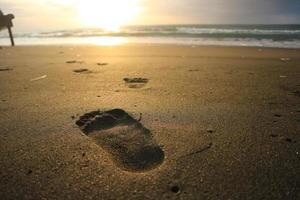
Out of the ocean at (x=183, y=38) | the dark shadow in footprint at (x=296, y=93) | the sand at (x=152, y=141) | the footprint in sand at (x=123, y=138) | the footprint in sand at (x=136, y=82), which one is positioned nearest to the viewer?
the sand at (x=152, y=141)

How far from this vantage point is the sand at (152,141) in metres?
1.53

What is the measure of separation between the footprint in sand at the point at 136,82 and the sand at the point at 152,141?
5 centimetres

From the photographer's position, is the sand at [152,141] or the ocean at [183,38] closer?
the sand at [152,141]

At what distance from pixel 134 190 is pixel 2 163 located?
80 cm

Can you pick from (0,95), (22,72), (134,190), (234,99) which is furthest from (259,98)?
(22,72)

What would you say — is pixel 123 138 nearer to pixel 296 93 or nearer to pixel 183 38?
pixel 296 93

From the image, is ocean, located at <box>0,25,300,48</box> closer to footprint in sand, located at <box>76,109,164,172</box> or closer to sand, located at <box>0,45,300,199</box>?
sand, located at <box>0,45,300,199</box>

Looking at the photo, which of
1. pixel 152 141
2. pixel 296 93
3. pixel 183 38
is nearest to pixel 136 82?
pixel 296 93

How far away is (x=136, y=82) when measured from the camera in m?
3.88

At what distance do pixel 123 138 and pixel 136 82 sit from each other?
193 centimetres

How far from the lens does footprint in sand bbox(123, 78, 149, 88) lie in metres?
3.69

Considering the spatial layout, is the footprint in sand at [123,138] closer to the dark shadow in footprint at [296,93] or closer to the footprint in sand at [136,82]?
the footprint in sand at [136,82]

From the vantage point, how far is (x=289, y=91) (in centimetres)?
338

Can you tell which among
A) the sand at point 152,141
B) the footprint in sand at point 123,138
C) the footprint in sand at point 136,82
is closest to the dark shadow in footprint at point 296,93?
the sand at point 152,141
